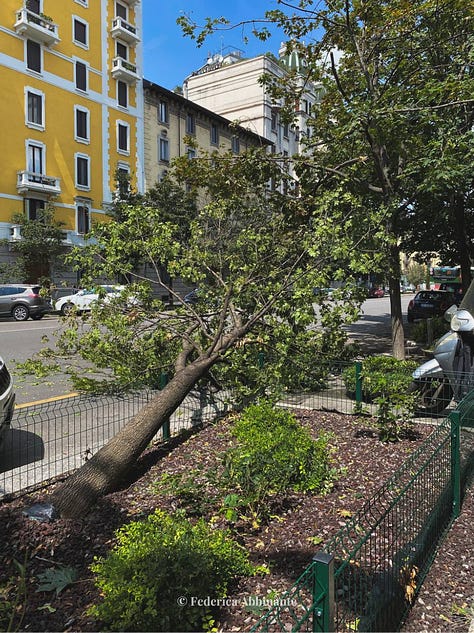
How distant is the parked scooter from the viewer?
19.2 feet

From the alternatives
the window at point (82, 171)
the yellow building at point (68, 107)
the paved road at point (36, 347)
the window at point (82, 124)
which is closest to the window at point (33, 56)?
the yellow building at point (68, 107)

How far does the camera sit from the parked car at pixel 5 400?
4649mm

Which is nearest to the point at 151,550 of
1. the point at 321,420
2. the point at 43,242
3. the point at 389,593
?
the point at 389,593

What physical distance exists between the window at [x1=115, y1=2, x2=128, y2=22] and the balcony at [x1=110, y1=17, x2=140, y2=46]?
746 mm

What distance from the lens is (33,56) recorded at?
2956 centimetres

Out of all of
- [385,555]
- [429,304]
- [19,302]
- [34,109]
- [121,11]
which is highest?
[121,11]

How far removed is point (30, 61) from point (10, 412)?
31097 millimetres

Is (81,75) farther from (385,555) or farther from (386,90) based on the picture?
(385,555)

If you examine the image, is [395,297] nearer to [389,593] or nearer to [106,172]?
[389,593]

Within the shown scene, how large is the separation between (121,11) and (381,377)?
128ft

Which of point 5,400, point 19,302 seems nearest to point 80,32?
point 19,302

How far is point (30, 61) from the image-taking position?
96.4ft

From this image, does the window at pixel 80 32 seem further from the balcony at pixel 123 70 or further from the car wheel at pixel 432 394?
the car wheel at pixel 432 394

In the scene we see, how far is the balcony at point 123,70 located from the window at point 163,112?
309 cm
